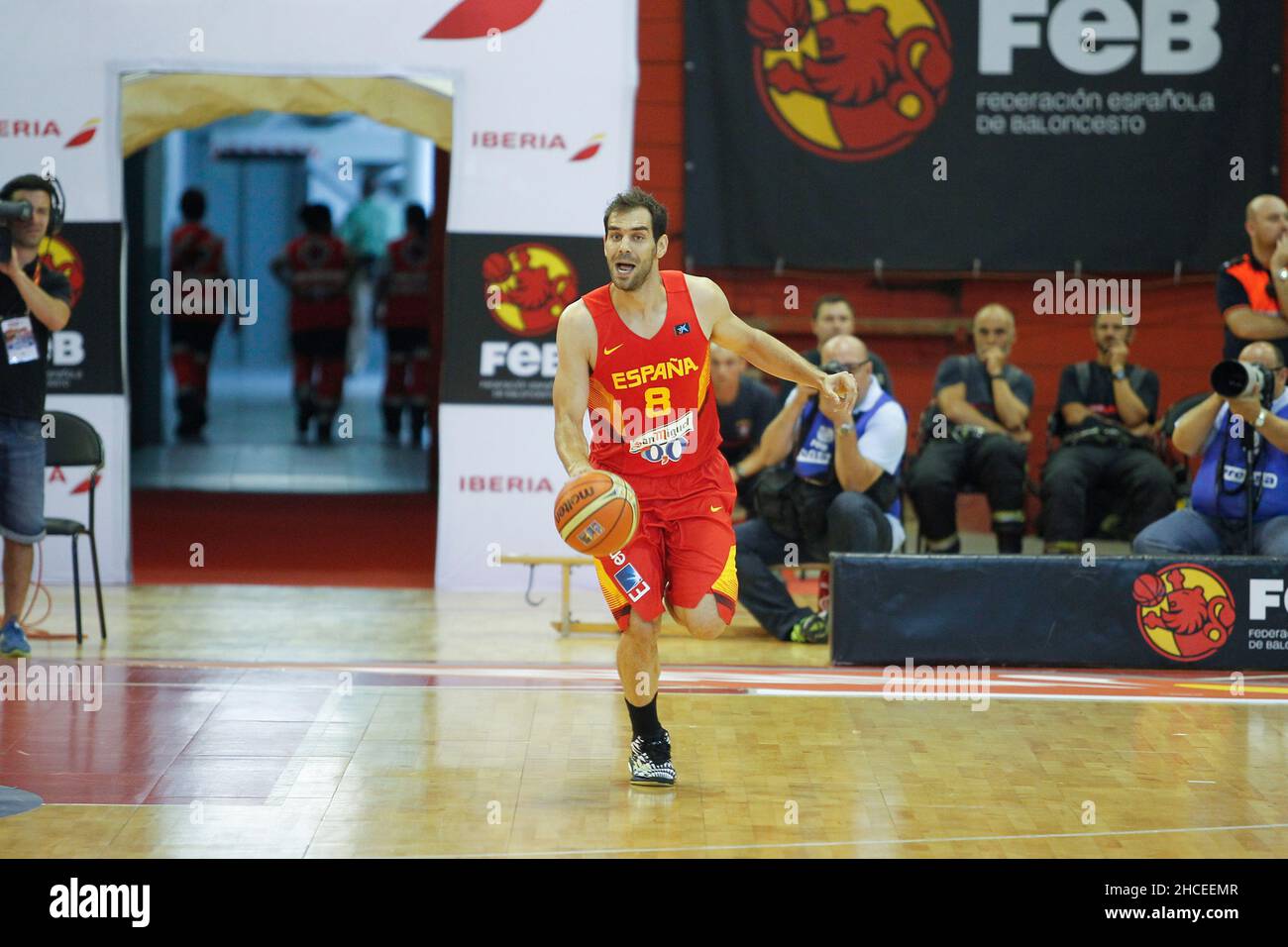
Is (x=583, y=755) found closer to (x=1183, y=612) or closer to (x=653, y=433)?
(x=653, y=433)

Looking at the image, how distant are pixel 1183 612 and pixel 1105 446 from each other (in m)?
1.96

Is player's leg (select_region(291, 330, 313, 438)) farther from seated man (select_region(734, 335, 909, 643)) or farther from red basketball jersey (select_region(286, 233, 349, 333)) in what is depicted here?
seated man (select_region(734, 335, 909, 643))

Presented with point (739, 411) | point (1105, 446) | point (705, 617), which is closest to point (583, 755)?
point (705, 617)

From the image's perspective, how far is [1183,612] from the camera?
7578mm

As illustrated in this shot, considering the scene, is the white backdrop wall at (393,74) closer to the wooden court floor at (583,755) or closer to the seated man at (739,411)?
the seated man at (739,411)

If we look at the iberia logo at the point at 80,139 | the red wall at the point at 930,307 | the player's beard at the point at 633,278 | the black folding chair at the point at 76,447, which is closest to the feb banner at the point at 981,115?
the red wall at the point at 930,307

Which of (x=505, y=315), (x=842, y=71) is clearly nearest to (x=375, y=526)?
(x=505, y=315)

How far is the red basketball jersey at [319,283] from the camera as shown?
1602 centimetres

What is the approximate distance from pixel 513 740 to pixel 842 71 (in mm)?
5481

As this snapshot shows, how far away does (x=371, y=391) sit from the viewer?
23156 millimetres

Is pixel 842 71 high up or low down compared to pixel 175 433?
up

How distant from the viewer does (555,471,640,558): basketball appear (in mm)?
5246
